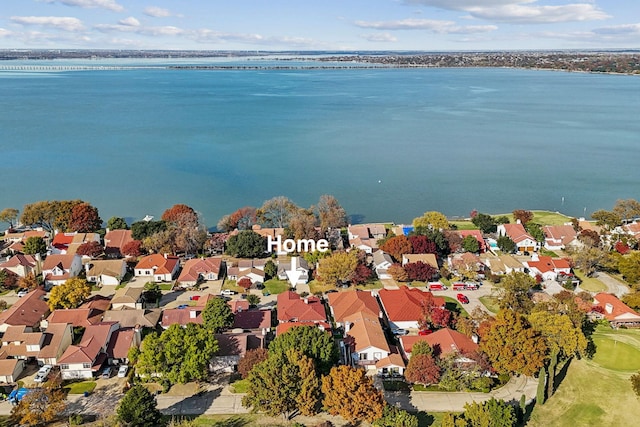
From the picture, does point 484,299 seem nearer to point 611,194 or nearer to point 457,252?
point 457,252

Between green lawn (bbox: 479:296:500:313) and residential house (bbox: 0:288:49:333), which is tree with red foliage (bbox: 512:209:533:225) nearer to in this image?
green lawn (bbox: 479:296:500:313)

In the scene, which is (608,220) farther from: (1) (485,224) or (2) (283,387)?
(2) (283,387)

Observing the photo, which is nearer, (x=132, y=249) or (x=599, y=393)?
(x=599, y=393)

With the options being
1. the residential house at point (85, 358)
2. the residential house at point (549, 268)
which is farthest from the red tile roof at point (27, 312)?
the residential house at point (549, 268)

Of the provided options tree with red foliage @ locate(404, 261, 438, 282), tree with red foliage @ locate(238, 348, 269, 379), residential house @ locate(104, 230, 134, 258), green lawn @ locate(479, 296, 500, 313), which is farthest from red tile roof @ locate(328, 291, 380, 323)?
residential house @ locate(104, 230, 134, 258)

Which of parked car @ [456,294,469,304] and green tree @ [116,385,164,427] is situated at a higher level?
green tree @ [116,385,164,427]

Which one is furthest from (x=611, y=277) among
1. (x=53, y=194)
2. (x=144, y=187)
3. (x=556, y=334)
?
(x=53, y=194)

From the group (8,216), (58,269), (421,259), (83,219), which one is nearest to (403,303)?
(421,259)
